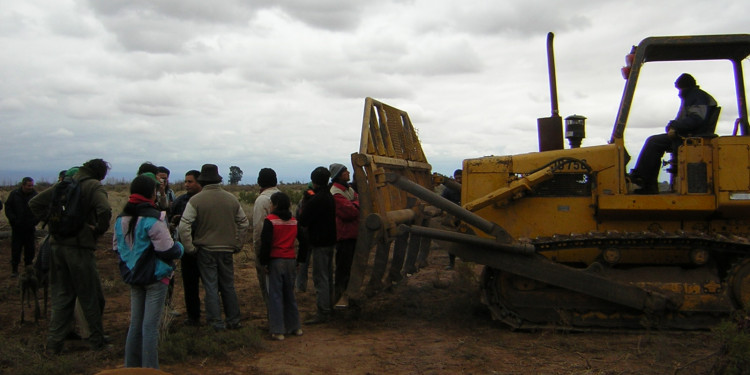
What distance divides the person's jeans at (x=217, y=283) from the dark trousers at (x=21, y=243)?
216 inches

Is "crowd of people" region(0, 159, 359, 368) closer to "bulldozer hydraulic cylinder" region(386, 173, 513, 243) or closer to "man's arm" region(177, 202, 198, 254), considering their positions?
"man's arm" region(177, 202, 198, 254)

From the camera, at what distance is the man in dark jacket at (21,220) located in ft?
35.1

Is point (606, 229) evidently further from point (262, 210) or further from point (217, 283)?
point (217, 283)

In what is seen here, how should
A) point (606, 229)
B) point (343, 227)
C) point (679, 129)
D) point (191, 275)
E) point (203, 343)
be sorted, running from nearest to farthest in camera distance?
1. point (203, 343)
2. point (679, 129)
3. point (606, 229)
4. point (191, 275)
5. point (343, 227)

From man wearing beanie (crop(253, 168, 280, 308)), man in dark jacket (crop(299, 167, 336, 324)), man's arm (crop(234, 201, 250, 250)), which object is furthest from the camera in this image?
man in dark jacket (crop(299, 167, 336, 324))

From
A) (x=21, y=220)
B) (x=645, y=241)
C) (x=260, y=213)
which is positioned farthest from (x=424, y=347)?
(x=21, y=220)

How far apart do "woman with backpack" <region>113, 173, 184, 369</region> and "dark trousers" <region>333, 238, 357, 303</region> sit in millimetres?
2793

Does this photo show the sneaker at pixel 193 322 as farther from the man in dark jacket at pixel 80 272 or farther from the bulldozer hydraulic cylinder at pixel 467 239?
the bulldozer hydraulic cylinder at pixel 467 239

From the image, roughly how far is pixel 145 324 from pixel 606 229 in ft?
15.7

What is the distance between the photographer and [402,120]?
9.11m

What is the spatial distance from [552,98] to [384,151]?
208 centimetres

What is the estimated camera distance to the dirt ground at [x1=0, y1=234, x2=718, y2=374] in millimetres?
5641

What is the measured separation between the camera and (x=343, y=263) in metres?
7.79

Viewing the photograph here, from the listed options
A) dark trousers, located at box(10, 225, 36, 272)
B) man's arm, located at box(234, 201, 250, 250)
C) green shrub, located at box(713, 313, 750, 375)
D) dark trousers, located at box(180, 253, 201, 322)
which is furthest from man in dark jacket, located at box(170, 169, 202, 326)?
green shrub, located at box(713, 313, 750, 375)
